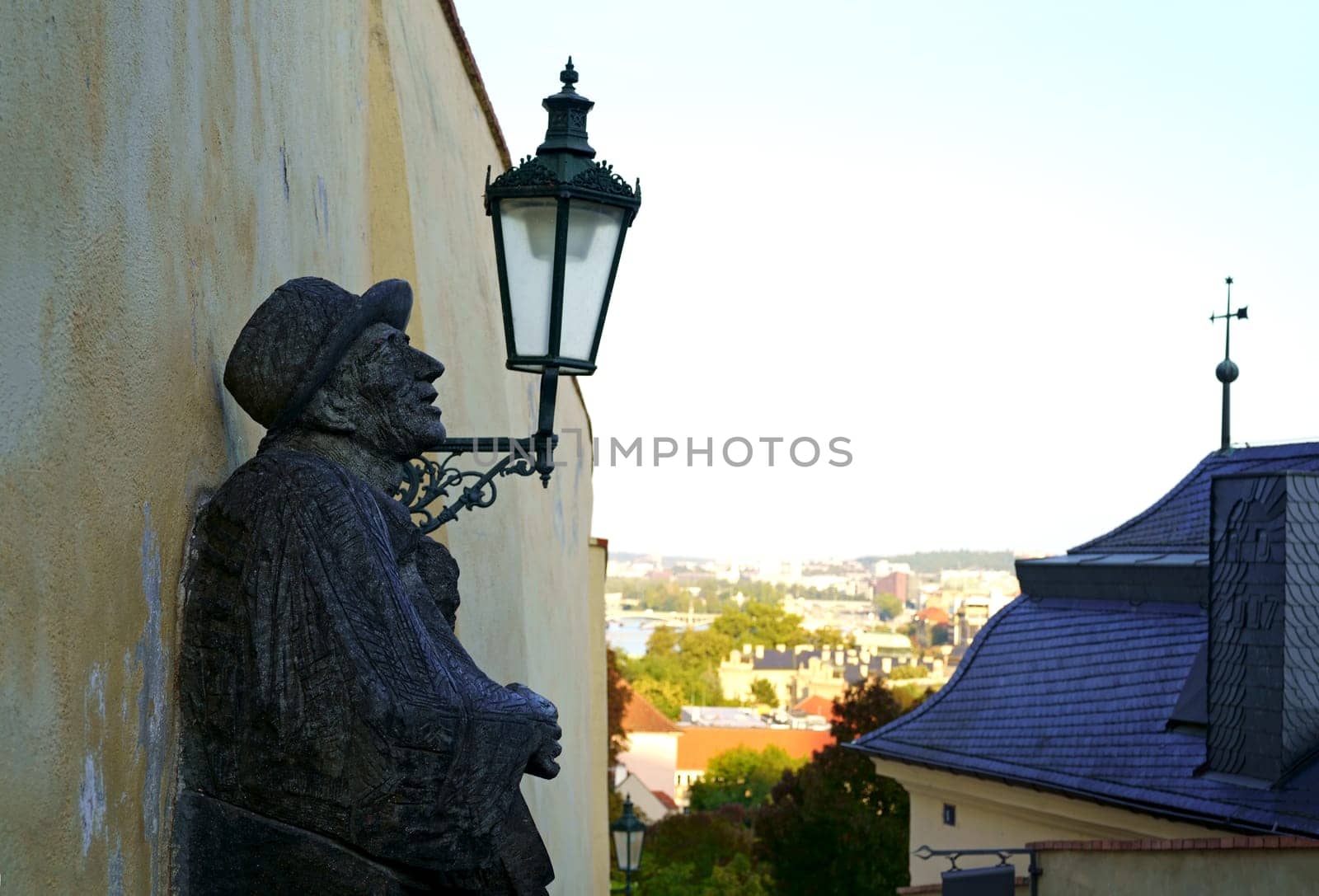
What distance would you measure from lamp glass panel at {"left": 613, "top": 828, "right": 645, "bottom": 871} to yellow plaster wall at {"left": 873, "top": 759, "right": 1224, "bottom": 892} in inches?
154

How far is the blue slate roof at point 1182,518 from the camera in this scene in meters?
18.7

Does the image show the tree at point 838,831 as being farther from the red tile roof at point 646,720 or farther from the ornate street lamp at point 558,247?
the red tile roof at point 646,720

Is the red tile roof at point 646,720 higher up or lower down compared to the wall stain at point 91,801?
lower down

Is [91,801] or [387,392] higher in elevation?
[387,392]

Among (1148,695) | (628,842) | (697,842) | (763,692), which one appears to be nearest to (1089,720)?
(1148,695)

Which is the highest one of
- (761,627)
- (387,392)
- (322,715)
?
(387,392)

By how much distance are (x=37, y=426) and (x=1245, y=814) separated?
1342 cm

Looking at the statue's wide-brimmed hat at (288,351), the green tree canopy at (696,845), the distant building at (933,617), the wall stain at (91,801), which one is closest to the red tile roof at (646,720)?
the green tree canopy at (696,845)

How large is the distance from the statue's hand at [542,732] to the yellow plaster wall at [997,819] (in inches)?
492

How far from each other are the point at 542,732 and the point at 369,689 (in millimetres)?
396

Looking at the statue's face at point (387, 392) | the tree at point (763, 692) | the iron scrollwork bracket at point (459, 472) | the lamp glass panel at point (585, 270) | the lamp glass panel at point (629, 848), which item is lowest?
the tree at point (763, 692)

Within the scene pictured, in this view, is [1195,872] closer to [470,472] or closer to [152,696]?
[470,472]

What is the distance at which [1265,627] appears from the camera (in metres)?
14.7

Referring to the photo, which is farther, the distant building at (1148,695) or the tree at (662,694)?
the tree at (662,694)
